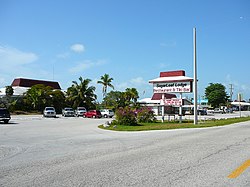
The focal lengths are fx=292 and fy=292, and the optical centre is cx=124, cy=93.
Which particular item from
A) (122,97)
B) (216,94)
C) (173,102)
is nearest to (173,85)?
(173,102)

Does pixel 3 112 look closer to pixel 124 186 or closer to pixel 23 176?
pixel 23 176

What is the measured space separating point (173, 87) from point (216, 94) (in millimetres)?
77608

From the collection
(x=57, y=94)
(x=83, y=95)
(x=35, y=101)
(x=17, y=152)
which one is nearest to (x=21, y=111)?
(x=35, y=101)

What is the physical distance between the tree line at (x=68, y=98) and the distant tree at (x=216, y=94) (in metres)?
45.0

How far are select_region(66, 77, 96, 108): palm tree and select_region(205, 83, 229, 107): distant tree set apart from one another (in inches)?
2258

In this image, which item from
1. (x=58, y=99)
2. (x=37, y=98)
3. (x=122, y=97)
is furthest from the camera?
(x=122, y=97)

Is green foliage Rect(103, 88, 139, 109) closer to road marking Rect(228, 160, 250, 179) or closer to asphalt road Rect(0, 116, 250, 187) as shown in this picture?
asphalt road Rect(0, 116, 250, 187)

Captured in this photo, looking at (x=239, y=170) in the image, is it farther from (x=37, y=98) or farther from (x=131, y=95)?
(x=131, y=95)

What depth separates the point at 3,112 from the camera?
31.4m

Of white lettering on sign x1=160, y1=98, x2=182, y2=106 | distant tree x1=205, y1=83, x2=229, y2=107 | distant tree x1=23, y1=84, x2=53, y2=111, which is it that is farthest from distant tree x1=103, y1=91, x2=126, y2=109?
distant tree x1=205, y1=83, x2=229, y2=107

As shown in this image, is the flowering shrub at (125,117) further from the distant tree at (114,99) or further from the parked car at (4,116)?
the distant tree at (114,99)

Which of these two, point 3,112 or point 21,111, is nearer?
point 3,112

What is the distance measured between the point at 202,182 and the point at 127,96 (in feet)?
215

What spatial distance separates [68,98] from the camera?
65.9 meters
